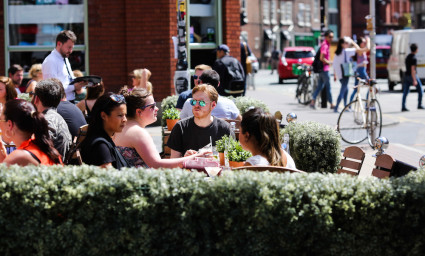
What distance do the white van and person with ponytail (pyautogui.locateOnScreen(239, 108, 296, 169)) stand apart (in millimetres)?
24777

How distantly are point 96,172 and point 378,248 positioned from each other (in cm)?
169

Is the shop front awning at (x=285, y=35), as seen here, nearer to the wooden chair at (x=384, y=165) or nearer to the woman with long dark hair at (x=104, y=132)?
the wooden chair at (x=384, y=165)

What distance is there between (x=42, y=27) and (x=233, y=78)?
473cm

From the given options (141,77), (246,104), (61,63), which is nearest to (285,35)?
(141,77)

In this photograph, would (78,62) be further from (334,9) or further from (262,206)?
(334,9)

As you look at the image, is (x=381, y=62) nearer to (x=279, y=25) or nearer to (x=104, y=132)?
(x=104, y=132)

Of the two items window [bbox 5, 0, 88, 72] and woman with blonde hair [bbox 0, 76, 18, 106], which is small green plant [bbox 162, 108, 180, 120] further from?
window [bbox 5, 0, 88, 72]

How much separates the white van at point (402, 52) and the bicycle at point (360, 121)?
15944mm

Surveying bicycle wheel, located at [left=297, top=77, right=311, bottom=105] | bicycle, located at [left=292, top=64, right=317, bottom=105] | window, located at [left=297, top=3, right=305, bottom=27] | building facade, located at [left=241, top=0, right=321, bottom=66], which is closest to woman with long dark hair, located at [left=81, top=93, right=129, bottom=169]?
bicycle, located at [left=292, top=64, right=317, bottom=105]

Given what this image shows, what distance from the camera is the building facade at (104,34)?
16.5 metres

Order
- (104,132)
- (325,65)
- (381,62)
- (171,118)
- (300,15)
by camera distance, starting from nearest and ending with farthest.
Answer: (104,132), (171,118), (325,65), (381,62), (300,15)

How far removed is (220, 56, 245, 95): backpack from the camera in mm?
14281

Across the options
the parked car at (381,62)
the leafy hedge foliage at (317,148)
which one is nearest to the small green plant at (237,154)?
the leafy hedge foliage at (317,148)

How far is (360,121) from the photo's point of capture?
47.1 feet
